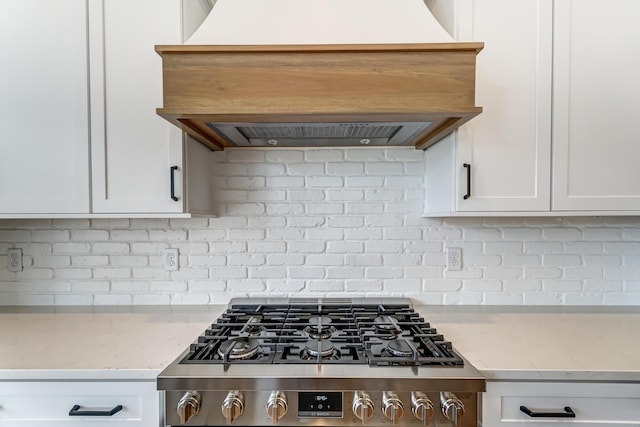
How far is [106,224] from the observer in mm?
1696

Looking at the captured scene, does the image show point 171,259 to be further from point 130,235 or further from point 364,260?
point 364,260

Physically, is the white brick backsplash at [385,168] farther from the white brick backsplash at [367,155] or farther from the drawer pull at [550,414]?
the drawer pull at [550,414]

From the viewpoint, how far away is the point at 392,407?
3.17 feet

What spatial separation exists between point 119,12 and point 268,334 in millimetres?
1346

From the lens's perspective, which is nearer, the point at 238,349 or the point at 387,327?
the point at 238,349

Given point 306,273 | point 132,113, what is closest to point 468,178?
point 306,273

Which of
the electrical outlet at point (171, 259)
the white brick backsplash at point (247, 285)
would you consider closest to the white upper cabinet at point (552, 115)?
the white brick backsplash at point (247, 285)

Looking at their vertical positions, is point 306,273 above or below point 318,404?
above

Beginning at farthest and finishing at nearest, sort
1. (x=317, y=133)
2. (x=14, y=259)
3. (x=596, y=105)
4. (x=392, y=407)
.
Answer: (x=14, y=259)
(x=317, y=133)
(x=596, y=105)
(x=392, y=407)

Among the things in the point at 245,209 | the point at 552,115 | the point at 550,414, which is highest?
the point at 552,115

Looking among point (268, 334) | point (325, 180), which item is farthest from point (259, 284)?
point (325, 180)

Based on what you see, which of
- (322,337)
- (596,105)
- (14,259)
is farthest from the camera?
(14,259)

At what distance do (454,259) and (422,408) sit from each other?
887 millimetres

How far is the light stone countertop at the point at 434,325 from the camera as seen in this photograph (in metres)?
1.04
